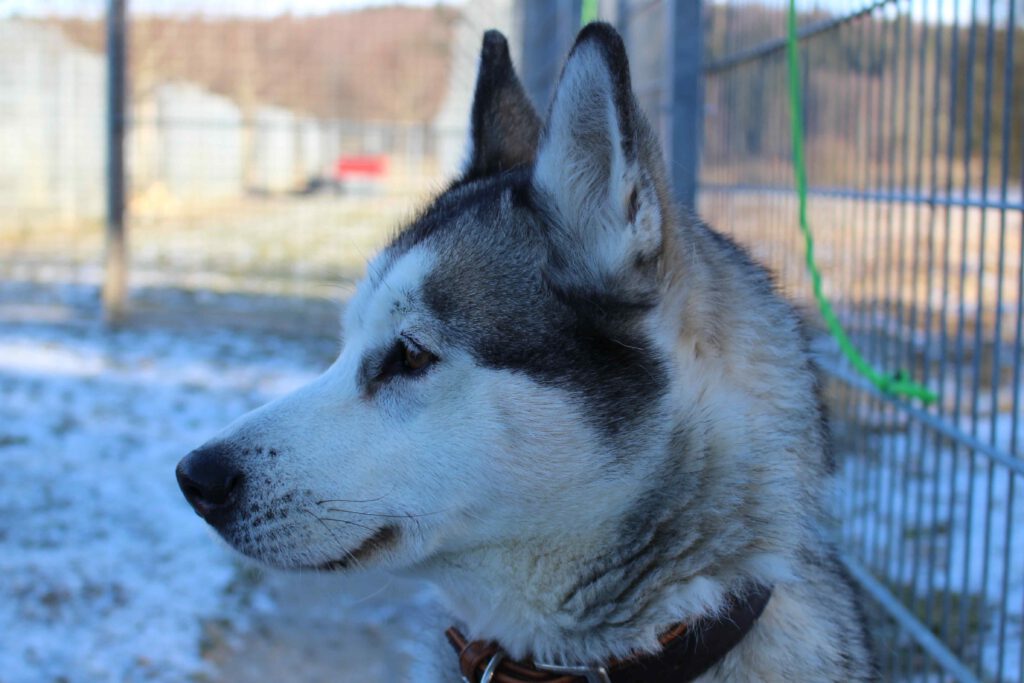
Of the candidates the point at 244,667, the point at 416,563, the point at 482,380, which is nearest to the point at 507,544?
the point at 416,563

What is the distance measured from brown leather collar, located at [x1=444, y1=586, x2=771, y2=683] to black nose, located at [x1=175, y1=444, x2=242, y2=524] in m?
0.65

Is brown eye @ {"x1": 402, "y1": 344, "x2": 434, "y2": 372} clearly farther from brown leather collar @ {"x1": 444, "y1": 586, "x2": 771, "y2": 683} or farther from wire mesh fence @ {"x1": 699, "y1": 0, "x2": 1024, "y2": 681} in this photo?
wire mesh fence @ {"x1": 699, "y1": 0, "x2": 1024, "y2": 681}

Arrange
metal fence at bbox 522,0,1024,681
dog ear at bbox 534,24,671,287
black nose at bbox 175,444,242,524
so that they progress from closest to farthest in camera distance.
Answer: dog ear at bbox 534,24,671,287 → black nose at bbox 175,444,242,524 → metal fence at bbox 522,0,1024,681

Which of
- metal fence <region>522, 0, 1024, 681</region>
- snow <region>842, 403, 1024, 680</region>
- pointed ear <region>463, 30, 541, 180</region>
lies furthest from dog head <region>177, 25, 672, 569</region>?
snow <region>842, 403, 1024, 680</region>

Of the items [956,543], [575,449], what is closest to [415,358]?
[575,449]

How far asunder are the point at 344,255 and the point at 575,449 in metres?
9.31

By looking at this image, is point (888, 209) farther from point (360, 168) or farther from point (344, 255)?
point (360, 168)

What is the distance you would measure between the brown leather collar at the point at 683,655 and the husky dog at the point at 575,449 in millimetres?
11

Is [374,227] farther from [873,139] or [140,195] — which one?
[873,139]

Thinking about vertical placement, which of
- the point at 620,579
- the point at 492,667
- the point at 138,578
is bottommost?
the point at 138,578

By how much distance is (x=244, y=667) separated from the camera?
3500 mm

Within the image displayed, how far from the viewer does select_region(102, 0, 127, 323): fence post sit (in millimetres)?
8695

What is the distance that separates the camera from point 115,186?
8.77 m

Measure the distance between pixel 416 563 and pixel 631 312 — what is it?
0.62 m
